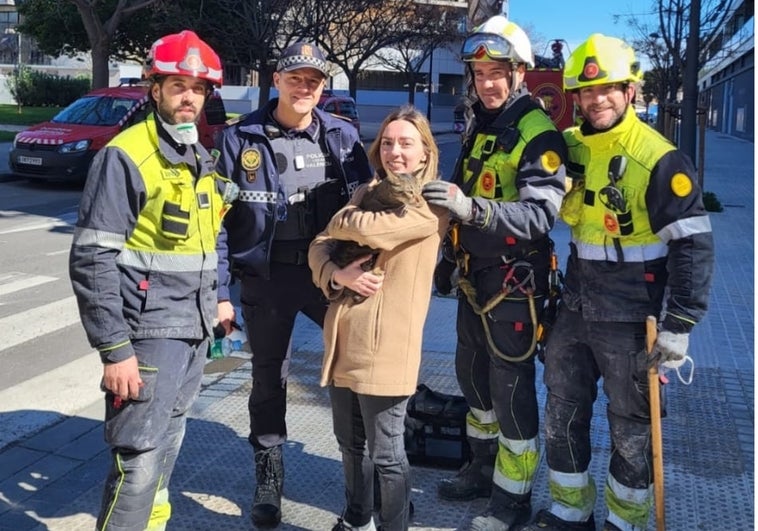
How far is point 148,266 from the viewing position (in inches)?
110

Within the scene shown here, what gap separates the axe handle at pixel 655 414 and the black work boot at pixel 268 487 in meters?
1.63

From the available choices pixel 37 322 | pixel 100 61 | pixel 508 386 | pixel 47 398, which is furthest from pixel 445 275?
pixel 100 61

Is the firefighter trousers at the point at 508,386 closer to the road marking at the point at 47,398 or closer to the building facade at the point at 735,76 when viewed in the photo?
the road marking at the point at 47,398

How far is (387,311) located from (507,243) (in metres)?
0.67

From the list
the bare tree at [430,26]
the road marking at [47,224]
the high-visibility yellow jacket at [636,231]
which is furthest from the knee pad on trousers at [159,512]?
the bare tree at [430,26]

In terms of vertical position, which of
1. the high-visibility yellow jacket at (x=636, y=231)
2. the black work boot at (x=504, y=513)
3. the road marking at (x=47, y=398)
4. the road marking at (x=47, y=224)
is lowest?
the road marking at (x=47, y=398)

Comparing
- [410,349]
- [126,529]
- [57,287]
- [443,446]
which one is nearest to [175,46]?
[410,349]

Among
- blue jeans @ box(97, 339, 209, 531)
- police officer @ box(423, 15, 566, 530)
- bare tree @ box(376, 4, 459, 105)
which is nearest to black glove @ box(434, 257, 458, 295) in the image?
police officer @ box(423, 15, 566, 530)

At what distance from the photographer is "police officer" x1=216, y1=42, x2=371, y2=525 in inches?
139

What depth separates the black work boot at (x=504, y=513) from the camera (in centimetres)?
351

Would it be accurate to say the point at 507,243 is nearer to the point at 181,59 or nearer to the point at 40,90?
the point at 181,59

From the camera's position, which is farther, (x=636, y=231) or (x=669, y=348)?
(x=636, y=231)

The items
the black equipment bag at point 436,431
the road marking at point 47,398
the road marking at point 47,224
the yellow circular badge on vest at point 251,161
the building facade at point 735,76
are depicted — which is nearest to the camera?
the yellow circular badge on vest at point 251,161

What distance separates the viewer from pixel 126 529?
9.36 ft
